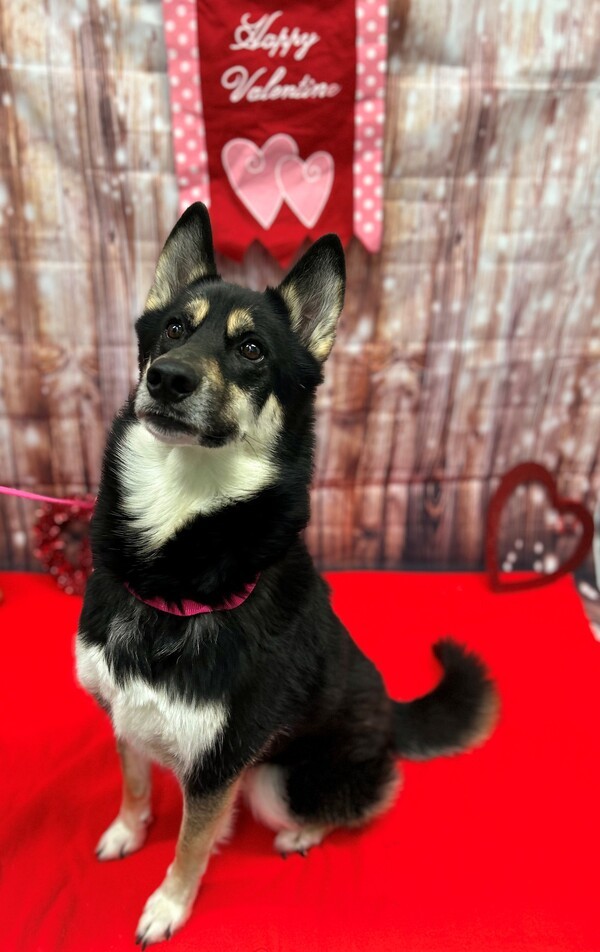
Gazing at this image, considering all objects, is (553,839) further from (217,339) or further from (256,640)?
(217,339)

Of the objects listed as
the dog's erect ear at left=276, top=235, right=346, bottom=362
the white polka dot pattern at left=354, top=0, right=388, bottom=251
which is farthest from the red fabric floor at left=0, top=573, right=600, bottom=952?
the white polka dot pattern at left=354, top=0, right=388, bottom=251

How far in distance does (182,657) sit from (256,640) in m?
0.16

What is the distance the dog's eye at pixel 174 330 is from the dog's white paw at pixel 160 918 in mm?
1234

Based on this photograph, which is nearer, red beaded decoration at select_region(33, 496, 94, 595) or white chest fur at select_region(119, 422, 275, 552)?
white chest fur at select_region(119, 422, 275, 552)

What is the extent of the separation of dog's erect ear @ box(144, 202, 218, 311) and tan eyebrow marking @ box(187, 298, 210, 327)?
0.12 m

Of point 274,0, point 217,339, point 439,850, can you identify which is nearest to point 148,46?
point 274,0

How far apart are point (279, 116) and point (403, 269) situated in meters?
0.66

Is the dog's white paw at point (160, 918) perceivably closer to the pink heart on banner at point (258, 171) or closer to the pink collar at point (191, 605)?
the pink collar at point (191, 605)

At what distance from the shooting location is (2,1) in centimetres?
193

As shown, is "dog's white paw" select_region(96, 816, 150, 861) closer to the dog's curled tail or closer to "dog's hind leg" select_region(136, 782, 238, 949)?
"dog's hind leg" select_region(136, 782, 238, 949)

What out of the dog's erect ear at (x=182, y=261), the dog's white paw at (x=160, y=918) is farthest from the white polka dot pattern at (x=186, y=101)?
the dog's white paw at (x=160, y=918)

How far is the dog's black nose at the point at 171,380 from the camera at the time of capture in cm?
117

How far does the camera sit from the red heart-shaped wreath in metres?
2.67

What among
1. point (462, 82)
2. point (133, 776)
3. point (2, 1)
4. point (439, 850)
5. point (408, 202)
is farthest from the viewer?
point (408, 202)
